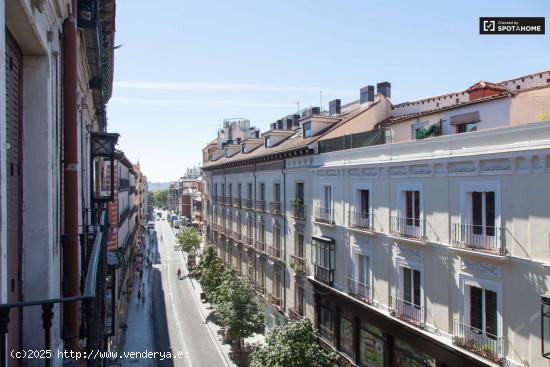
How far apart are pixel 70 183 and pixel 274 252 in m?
21.8

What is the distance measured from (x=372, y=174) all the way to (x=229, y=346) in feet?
60.2

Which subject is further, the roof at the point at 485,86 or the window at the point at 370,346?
the window at the point at 370,346

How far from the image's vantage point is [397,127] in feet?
61.8

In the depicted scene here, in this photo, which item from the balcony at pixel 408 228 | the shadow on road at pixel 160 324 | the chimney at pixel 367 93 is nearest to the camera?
the balcony at pixel 408 228

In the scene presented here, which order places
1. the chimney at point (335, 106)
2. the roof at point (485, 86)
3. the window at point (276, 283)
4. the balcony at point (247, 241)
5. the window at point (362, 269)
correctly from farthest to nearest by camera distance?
1. the balcony at point (247, 241)
2. the chimney at point (335, 106)
3. the window at point (276, 283)
4. the window at point (362, 269)
5. the roof at point (485, 86)

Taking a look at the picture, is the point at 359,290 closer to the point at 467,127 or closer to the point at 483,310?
the point at 483,310

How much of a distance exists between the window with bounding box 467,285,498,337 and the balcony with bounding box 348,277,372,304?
17.8 feet

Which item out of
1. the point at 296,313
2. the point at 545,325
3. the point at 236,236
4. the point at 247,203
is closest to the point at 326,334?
the point at 296,313

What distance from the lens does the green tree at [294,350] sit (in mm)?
16641

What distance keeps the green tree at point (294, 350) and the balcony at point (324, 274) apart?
3.15m

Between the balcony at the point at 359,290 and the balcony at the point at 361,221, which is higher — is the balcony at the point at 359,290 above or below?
below

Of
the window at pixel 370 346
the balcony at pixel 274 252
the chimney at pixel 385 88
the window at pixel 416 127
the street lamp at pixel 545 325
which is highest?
the chimney at pixel 385 88

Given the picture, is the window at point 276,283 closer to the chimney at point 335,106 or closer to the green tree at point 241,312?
the green tree at point 241,312

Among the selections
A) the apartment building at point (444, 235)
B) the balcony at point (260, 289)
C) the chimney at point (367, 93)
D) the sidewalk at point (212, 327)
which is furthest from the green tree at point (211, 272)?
the chimney at point (367, 93)
